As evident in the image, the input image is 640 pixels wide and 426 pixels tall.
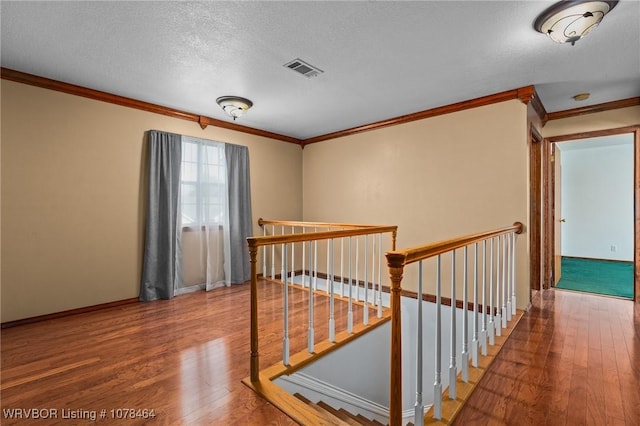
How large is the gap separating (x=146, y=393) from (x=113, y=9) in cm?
238

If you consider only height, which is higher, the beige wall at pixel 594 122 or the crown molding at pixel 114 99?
the crown molding at pixel 114 99

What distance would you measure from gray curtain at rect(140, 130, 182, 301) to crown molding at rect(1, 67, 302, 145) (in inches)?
11.8

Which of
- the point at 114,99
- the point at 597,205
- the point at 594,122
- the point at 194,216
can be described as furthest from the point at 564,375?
the point at 597,205

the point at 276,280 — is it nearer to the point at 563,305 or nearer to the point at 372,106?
the point at 372,106

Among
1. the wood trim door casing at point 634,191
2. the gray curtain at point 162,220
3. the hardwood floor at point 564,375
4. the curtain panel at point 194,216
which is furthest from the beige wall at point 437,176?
the gray curtain at point 162,220

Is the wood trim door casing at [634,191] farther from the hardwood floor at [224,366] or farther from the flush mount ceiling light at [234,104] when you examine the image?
the flush mount ceiling light at [234,104]

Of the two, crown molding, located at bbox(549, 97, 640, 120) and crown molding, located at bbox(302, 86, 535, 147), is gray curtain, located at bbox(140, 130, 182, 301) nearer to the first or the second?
crown molding, located at bbox(302, 86, 535, 147)

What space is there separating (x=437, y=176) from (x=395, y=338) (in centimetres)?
289

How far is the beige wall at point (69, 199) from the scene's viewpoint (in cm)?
285

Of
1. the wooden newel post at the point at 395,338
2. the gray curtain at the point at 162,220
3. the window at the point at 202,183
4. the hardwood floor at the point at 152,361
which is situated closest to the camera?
the wooden newel post at the point at 395,338

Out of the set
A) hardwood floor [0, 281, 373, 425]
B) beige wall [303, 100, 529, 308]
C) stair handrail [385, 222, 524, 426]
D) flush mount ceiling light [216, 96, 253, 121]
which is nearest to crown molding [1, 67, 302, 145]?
flush mount ceiling light [216, 96, 253, 121]

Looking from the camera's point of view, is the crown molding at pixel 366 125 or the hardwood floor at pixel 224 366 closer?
the hardwood floor at pixel 224 366

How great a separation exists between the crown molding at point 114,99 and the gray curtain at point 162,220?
30 cm

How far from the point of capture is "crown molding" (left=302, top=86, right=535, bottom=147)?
3.15 metres
